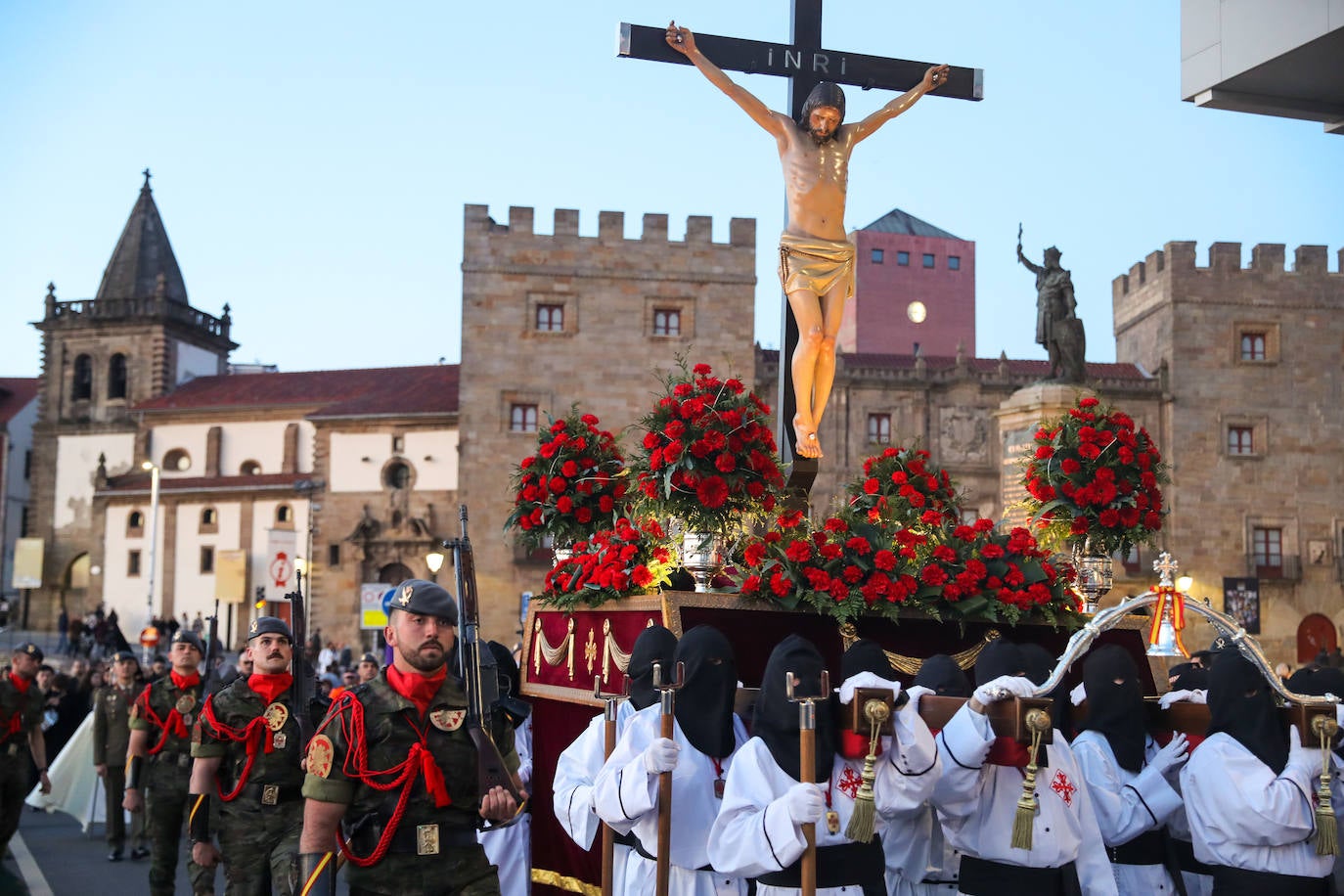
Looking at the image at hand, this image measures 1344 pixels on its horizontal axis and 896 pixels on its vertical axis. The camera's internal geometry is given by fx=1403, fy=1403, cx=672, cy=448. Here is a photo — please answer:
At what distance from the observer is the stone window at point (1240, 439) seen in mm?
43312

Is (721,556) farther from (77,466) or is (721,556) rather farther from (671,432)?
(77,466)

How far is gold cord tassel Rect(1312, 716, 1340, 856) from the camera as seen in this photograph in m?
5.89

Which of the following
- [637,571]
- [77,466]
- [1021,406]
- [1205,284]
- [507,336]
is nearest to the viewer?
[637,571]

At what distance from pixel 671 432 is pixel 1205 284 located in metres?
40.2

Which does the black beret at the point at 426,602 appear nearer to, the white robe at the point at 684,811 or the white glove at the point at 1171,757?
the white robe at the point at 684,811

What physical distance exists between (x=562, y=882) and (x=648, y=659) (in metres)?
2.65

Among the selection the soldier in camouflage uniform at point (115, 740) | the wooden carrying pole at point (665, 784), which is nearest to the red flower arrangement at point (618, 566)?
the wooden carrying pole at point (665, 784)

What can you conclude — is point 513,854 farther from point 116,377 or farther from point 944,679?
point 116,377

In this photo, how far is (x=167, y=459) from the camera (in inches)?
2318

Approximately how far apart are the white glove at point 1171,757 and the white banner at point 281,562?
4621 mm

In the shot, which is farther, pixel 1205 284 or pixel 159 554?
pixel 159 554

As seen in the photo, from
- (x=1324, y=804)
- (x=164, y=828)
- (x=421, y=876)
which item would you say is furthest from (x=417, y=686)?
(x=164, y=828)

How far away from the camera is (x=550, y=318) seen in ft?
134

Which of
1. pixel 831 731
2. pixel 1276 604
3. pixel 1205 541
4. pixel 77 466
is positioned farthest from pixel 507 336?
pixel 831 731
